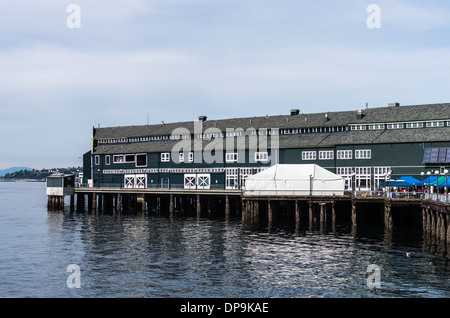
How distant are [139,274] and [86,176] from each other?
68.4 metres

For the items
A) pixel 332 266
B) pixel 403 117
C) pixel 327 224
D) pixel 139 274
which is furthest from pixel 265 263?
pixel 403 117

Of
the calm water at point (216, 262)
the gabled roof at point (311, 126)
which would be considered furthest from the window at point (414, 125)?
the calm water at point (216, 262)

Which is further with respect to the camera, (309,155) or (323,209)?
(309,155)

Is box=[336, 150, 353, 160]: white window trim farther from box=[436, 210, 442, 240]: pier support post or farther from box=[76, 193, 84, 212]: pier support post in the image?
box=[76, 193, 84, 212]: pier support post

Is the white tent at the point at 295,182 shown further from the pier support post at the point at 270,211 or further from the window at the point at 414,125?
the window at the point at 414,125

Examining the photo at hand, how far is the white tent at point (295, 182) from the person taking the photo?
65.8m

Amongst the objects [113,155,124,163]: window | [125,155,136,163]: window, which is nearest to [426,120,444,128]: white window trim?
[125,155,136,163]: window

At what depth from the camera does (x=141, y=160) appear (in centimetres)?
9381

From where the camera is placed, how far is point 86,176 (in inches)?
3986

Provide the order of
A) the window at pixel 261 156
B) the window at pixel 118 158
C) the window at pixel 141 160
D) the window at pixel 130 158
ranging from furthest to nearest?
the window at pixel 118 158, the window at pixel 130 158, the window at pixel 141 160, the window at pixel 261 156

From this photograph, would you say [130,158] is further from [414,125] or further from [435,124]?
[435,124]

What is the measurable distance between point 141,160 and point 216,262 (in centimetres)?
5587

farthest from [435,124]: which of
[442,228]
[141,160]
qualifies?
[141,160]

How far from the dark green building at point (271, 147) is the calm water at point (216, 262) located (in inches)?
575
